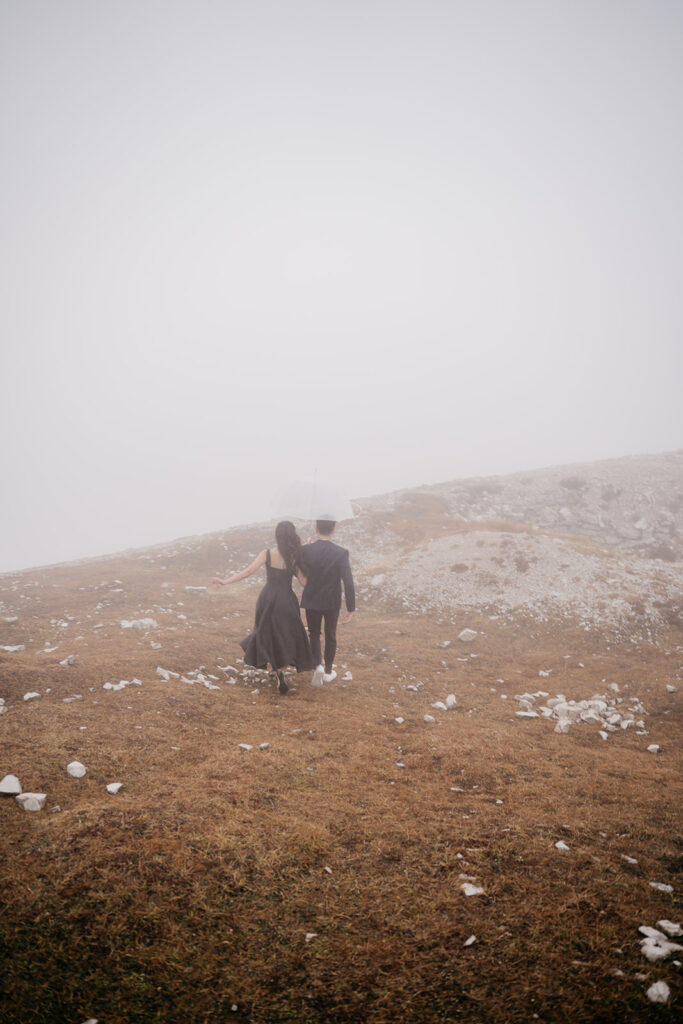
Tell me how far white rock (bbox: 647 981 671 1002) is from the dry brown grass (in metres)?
0.06

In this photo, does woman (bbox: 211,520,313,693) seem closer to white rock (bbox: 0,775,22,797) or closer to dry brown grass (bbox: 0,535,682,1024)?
dry brown grass (bbox: 0,535,682,1024)

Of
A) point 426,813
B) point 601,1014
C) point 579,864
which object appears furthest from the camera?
point 426,813

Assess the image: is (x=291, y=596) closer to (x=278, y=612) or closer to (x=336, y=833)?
(x=278, y=612)

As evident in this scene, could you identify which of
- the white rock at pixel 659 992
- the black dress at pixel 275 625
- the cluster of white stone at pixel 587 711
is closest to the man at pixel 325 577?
the black dress at pixel 275 625

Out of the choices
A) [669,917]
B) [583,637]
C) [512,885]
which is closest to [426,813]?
[512,885]

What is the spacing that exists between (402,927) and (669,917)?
2376mm

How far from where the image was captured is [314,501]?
10703mm

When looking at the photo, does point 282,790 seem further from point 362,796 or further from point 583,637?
point 583,637

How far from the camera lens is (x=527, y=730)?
9.48 meters

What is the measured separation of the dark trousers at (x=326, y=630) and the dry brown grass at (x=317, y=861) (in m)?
1.16

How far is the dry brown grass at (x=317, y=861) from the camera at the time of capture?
3355mm

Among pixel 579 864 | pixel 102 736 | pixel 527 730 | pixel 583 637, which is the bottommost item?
pixel 583 637

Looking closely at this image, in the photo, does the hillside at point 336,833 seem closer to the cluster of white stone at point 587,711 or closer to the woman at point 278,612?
the cluster of white stone at point 587,711

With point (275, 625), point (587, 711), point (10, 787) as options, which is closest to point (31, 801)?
point (10, 787)
